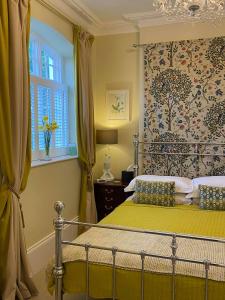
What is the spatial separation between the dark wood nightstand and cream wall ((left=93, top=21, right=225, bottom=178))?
0.34m

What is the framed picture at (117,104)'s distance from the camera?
4.18m

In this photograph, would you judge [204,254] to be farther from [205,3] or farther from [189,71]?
[189,71]

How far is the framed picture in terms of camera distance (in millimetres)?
4176

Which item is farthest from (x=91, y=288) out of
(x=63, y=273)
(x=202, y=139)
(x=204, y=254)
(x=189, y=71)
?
(x=189, y=71)

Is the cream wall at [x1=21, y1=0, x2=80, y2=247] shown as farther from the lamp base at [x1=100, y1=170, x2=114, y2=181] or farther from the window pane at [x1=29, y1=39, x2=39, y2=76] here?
the lamp base at [x1=100, y1=170, x2=114, y2=181]

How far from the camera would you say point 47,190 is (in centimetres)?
321

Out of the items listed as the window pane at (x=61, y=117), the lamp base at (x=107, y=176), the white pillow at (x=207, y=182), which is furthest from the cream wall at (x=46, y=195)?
the white pillow at (x=207, y=182)

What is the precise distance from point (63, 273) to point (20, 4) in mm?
2104

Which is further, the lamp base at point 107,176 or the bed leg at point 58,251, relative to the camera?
the lamp base at point 107,176

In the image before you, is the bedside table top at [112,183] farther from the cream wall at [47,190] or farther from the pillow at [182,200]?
the pillow at [182,200]

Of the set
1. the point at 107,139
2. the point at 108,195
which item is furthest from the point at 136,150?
the point at 108,195

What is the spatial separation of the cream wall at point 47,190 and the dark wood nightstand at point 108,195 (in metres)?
0.37

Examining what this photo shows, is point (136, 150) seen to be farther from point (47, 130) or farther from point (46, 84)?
point (46, 84)

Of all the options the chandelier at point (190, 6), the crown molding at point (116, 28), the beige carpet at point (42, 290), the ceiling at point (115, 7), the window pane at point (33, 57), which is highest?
the ceiling at point (115, 7)
